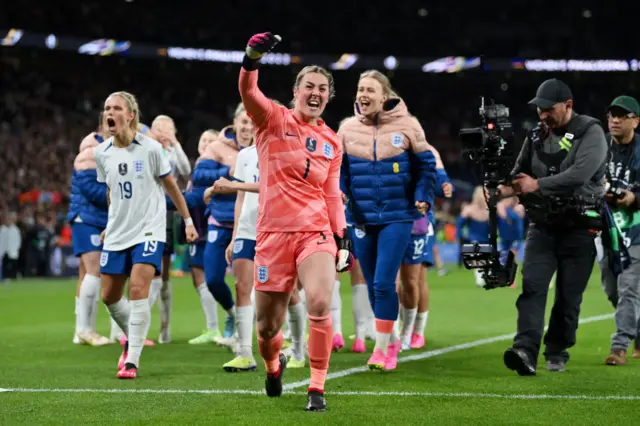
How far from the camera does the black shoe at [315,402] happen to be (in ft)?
21.8

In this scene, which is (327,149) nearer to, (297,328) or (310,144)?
(310,144)

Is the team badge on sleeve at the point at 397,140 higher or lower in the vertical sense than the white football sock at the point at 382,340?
higher

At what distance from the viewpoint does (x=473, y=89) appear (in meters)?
51.1

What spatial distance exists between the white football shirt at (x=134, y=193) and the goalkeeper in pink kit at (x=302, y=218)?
2.10m

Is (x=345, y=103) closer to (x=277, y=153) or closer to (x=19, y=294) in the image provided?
(x=19, y=294)

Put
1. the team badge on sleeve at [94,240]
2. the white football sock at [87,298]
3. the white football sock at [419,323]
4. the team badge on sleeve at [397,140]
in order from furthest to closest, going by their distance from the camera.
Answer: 1. the team badge on sleeve at [94,240]
2. the white football sock at [87,298]
3. the white football sock at [419,323]
4. the team badge on sleeve at [397,140]

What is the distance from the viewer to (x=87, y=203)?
11844mm

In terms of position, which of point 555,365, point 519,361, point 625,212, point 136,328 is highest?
point 625,212

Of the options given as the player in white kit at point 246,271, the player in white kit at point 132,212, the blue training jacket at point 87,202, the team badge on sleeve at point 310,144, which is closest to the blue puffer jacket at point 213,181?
the player in white kit at point 246,271

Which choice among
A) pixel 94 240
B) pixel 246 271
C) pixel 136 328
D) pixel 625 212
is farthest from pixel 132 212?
pixel 625 212

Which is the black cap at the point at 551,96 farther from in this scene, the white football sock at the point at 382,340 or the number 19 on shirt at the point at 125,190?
the number 19 on shirt at the point at 125,190

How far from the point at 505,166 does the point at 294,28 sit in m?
40.2

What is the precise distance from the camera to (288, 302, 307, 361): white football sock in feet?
29.0

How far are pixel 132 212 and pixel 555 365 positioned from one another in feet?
12.4
